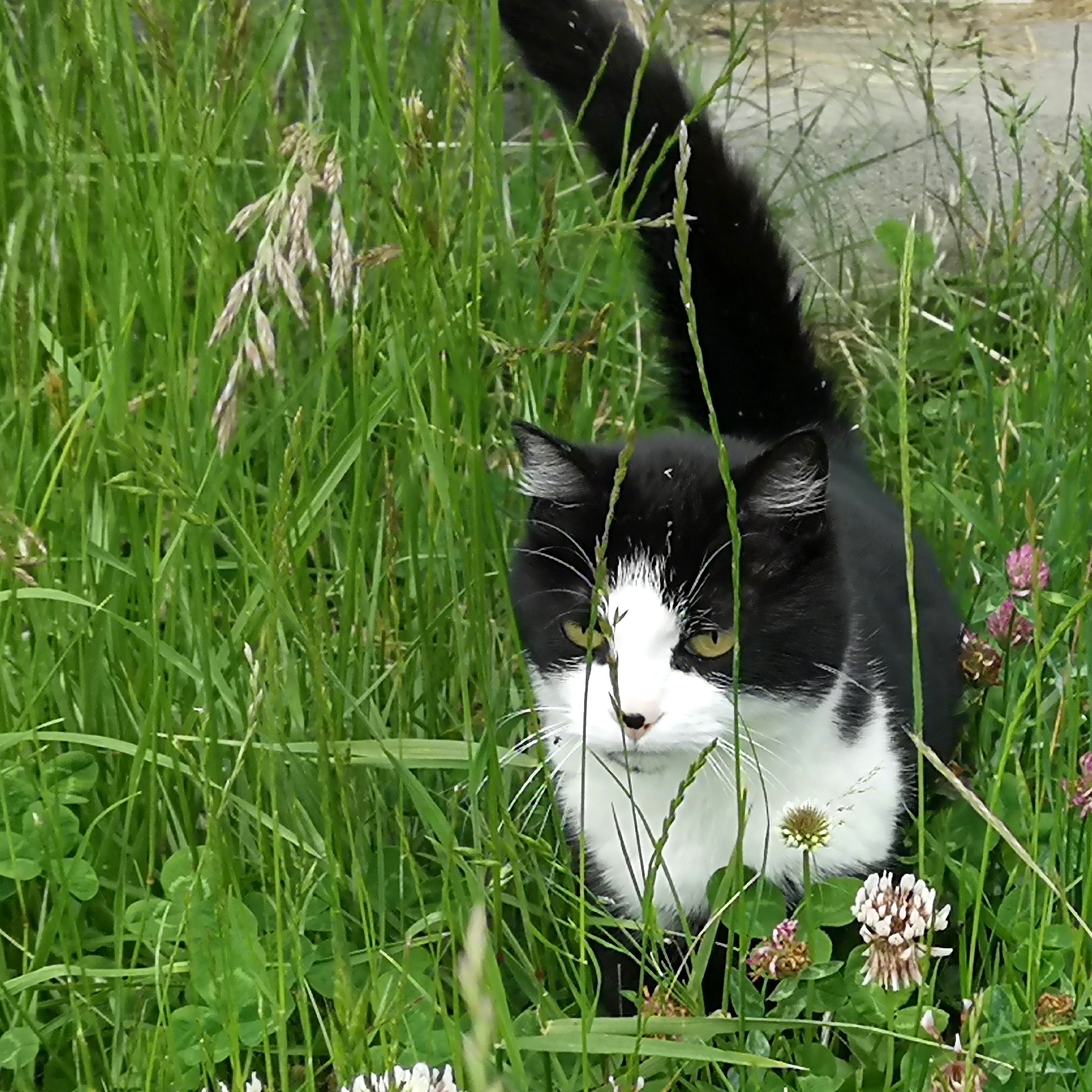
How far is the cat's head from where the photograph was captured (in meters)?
1.16

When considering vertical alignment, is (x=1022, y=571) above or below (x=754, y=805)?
above

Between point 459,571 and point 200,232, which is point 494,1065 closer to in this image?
point 459,571

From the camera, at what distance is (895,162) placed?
2520mm

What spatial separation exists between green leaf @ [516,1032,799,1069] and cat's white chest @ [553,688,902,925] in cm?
31

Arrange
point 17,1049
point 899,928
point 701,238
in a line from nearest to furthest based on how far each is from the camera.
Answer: point 899,928
point 17,1049
point 701,238

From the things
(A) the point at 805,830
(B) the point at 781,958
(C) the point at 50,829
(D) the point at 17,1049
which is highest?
(A) the point at 805,830

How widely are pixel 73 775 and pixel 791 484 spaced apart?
70cm

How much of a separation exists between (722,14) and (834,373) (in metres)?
0.97

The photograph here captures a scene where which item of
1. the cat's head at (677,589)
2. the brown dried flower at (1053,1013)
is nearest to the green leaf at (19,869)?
the cat's head at (677,589)

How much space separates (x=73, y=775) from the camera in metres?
1.29

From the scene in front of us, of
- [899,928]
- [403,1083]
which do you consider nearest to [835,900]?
[899,928]

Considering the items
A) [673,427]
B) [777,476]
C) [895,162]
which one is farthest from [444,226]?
[895,162]

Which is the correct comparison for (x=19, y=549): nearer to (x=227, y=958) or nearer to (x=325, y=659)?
(x=325, y=659)

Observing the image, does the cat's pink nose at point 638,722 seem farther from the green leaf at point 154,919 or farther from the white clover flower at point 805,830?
the green leaf at point 154,919
